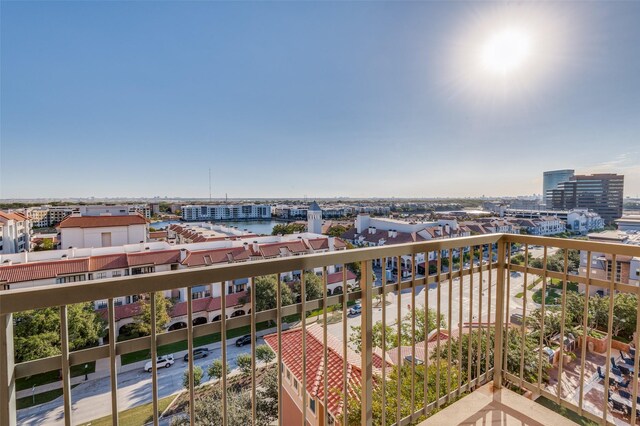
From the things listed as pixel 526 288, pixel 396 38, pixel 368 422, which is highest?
pixel 396 38

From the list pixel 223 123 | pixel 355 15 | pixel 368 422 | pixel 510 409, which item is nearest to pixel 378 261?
pixel 368 422

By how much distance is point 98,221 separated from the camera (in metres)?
20.0

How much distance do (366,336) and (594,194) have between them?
36.9 ft

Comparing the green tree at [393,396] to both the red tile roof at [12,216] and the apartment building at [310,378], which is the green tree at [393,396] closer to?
the apartment building at [310,378]

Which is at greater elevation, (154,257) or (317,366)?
(317,366)

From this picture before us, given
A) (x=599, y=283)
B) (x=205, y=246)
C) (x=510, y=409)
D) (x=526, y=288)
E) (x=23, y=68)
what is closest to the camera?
(x=599, y=283)

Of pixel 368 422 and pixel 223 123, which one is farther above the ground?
pixel 223 123

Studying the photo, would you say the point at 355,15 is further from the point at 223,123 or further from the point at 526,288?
the point at 223,123

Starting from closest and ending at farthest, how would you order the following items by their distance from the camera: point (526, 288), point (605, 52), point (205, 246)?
point (526, 288)
point (605, 52)
point (205, 246)

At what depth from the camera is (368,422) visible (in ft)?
4.33

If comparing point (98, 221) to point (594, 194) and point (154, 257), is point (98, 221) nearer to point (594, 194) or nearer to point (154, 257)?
point (154, 257)

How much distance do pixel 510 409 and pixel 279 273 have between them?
1715mm

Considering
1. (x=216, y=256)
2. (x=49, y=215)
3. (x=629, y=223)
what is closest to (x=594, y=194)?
(x=629, y=223)

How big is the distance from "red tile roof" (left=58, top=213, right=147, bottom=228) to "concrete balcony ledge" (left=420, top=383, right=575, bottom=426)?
24340mm
